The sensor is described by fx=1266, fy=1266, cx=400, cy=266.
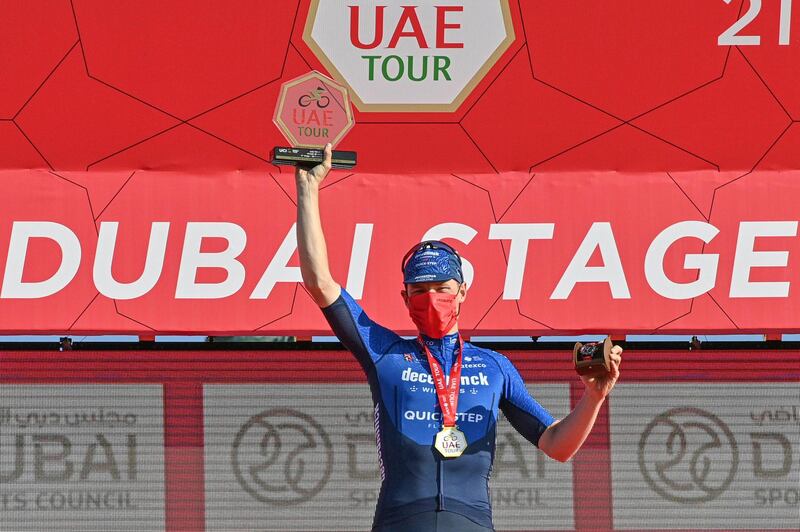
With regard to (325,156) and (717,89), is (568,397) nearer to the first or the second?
(717,89)

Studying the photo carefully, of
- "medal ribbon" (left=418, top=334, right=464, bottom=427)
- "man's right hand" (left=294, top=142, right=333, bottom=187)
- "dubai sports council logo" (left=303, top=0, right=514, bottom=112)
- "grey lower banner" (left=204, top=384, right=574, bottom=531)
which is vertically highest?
"dubai sports council logo" (left=303, top=0, right=514, bottom=112)

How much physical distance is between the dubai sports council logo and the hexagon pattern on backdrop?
0.11ft

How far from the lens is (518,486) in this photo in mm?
6625

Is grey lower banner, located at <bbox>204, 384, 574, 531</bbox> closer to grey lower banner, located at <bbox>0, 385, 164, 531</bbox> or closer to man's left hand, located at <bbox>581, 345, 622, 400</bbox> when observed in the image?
grey lower banner, located at <bbox>0, 385, 164, 531</bbox>

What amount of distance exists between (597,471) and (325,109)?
2839 mm

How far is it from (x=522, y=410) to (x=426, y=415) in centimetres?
35

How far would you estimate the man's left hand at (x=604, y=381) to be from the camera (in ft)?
11.6

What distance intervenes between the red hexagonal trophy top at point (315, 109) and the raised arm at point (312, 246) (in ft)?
2.60

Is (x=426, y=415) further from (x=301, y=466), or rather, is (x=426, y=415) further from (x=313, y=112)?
(x=301, y=466)

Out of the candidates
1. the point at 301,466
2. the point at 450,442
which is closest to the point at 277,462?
the point at 301,466

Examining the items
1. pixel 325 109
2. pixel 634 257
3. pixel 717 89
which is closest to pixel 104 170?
pixel 325 109

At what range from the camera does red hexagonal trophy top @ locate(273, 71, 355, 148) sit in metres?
4.59

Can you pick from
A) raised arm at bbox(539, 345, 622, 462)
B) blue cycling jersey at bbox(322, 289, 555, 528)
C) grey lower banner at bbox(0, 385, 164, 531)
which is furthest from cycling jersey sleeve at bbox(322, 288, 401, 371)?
grey lower banner at bbox(0, 385, 164, 531)

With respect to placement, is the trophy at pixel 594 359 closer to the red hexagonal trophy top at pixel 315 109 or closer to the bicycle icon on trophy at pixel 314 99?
the red hexagonal trophy top at pixel 315 109
